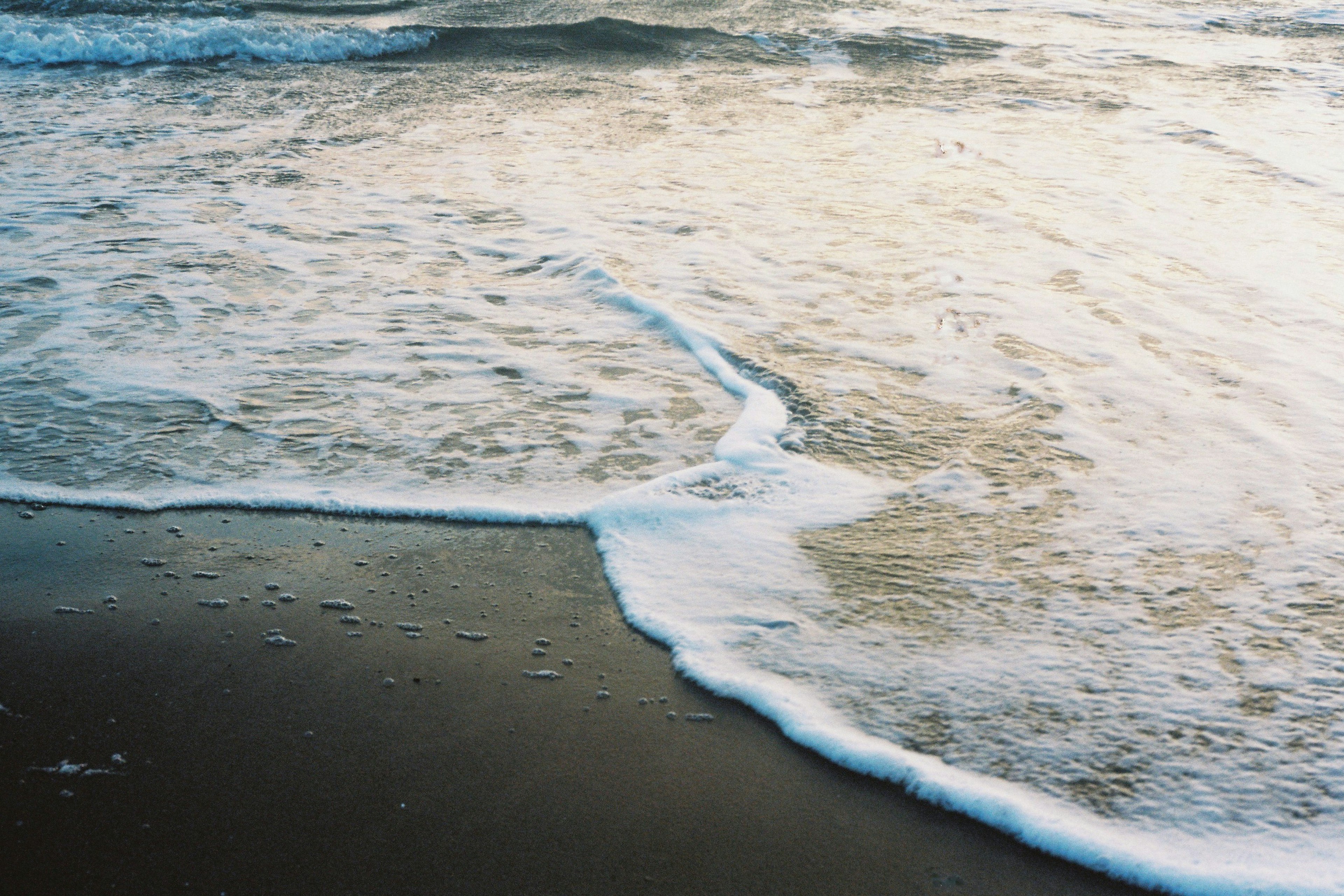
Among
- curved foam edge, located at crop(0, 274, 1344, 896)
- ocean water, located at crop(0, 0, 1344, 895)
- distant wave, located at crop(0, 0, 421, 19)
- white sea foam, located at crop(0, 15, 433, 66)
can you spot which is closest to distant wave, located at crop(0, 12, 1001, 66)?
white sea foam, located at crop(0, 15, 433, 66)

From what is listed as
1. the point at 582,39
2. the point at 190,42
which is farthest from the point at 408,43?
the point at 190,42

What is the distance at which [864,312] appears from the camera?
4.82 meters

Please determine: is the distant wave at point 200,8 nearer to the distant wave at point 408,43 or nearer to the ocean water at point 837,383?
the distant wave at point 408,43

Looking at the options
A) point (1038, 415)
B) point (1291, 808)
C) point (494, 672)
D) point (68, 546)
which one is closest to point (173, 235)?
point (68, 546)

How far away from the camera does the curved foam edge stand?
78.0 inches

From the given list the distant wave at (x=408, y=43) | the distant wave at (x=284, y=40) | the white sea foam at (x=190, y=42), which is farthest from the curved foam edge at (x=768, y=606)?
the white sea foam at (x=190, y=42)

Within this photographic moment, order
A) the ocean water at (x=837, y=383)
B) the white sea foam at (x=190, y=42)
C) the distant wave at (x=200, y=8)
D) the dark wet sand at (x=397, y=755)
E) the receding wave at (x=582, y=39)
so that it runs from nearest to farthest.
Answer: the dark wet sand at (x=397, y=755)
the ocean water at (x=837, y=383)
the white sea foam at (x=190, y=42)
the receding wave at (x=582, y=39)
the distant wave at (x=200, y=8)

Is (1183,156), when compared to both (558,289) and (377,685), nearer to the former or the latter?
(558,289)

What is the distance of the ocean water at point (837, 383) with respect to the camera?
7.84 feet

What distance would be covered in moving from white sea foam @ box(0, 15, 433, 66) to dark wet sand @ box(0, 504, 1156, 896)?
10.1m

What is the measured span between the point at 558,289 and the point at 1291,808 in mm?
3984

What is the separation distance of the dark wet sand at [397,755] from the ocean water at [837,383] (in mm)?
158

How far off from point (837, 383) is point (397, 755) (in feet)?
8.14

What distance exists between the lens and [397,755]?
2.25 meters
